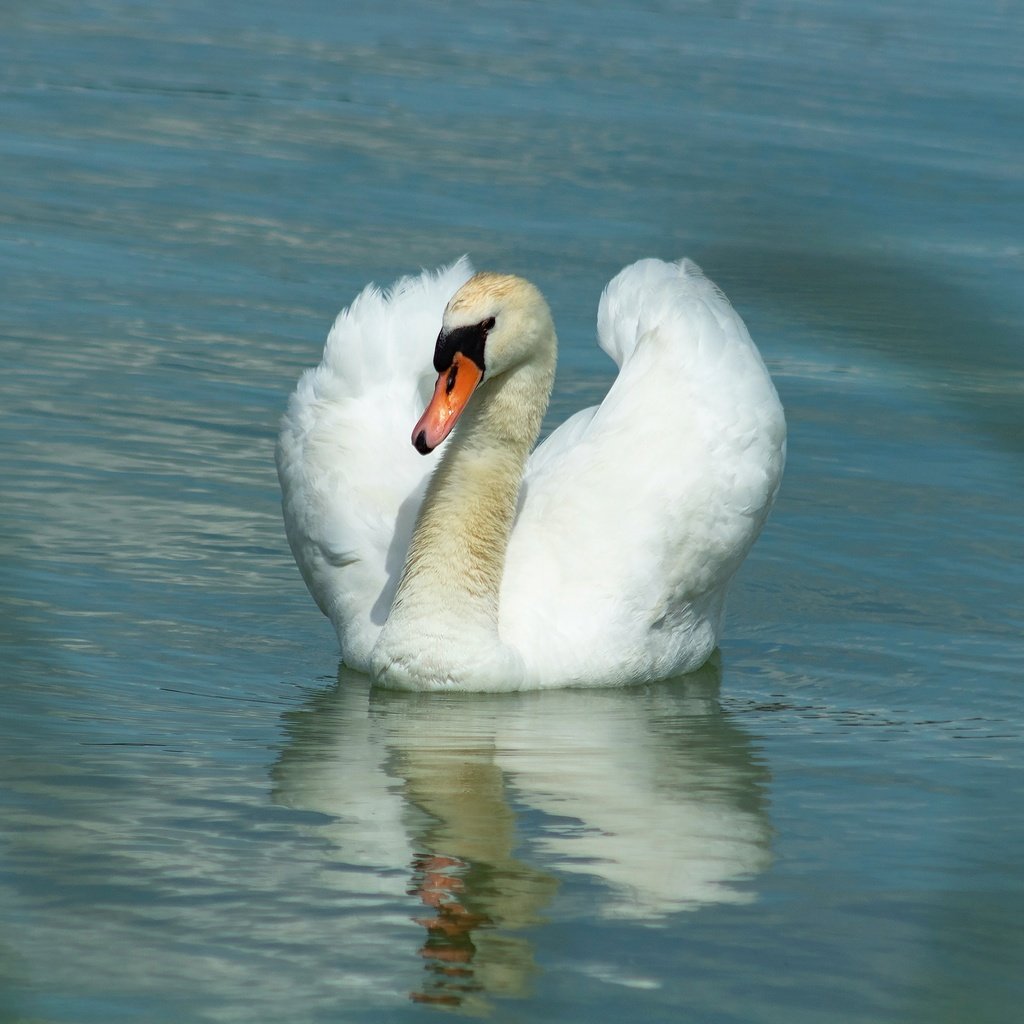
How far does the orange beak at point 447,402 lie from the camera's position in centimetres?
634

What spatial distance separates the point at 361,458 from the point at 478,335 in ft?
3.18

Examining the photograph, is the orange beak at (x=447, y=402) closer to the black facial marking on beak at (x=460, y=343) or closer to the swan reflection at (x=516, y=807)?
the black facial marking on beak at (x=460, y=343)

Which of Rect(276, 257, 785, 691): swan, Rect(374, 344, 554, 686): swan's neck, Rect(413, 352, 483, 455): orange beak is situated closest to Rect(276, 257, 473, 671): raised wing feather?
Rect(276, 257, 785, 691): swan

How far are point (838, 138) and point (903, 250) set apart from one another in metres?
13.2

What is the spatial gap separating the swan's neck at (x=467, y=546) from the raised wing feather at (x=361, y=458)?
191 millimetres

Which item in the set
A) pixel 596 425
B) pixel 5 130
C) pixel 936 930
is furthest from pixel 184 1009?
pixel 5 130

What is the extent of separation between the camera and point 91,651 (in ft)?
22.2

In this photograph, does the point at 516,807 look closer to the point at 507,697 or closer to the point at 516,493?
the point at 507,697

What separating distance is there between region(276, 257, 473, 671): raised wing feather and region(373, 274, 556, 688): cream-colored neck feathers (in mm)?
194

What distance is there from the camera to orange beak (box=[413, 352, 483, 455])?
634 centimetres

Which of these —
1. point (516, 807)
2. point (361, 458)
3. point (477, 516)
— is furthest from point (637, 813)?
point (361, 458)

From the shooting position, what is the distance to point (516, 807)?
503 cm

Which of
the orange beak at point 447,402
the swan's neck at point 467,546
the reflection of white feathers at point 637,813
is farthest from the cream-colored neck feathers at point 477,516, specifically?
the reflection of white feathers at point 637,813

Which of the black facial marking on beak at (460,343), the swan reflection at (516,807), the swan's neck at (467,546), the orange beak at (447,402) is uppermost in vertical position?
the black facial marking on beak at (460,343)
